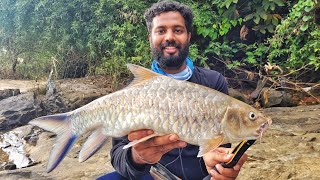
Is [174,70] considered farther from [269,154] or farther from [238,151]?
[269,154]

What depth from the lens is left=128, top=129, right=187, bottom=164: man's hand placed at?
79.3 inches

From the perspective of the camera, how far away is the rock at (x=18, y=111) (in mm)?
7477

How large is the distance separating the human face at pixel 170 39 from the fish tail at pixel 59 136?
0.92m

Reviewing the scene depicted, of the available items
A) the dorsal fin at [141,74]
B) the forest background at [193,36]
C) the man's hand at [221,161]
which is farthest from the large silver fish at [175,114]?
the forest background at [193,36]

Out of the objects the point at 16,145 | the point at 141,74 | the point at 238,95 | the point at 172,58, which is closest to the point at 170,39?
the point at 172,58

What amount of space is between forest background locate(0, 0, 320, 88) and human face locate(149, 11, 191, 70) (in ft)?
12.9

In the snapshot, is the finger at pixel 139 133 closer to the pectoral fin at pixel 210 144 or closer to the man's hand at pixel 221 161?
the pectoral fin at pixel 210 144

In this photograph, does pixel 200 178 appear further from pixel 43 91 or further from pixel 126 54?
pixel 43 91

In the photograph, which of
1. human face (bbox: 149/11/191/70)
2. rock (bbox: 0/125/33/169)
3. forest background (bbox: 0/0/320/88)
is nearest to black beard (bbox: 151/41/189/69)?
human face (bbox: 149/11/191/70)

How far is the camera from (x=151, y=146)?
2.17 meters

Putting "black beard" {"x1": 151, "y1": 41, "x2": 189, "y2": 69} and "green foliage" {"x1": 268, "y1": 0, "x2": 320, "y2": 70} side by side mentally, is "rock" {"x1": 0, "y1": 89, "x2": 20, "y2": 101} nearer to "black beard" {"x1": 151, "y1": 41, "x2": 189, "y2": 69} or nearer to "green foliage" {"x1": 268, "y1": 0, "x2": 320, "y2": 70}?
"green foliage" {"x1": 268, "y1": 0, "x2": 320, "y2": 70}

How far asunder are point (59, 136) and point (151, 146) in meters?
0.48

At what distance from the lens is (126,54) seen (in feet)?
28.7

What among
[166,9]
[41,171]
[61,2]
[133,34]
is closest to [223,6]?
[133,34]
